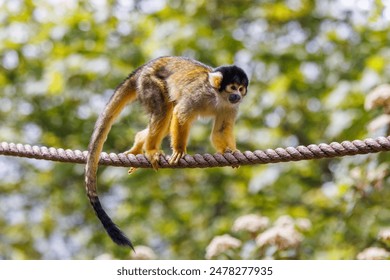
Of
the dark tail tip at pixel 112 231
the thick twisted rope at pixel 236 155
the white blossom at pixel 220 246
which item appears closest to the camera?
the thick twisted rope at pixel 236 155

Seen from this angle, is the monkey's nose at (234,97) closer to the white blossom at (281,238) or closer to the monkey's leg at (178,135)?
the monkey's leg at (178,135)

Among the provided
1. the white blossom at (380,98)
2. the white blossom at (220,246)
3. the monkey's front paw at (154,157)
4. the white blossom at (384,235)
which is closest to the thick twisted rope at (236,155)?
the monkey's front paw at (154,157)

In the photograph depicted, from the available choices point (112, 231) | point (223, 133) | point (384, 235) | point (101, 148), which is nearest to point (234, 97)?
point (223, 133)

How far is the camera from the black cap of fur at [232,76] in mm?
4043

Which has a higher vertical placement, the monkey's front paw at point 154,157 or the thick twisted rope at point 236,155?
the thick twisted rope at point 236,155

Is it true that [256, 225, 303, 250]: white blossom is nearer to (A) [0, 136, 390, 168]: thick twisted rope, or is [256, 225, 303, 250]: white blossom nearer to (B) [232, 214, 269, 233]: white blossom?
(B) [232, 214, 269, 233]: white blossom

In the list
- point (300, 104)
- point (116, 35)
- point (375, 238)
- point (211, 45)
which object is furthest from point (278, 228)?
point (116, 35)

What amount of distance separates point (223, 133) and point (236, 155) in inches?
26.3

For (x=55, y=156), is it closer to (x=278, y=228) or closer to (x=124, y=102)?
(x=124, y=102)

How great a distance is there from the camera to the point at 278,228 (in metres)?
4.30

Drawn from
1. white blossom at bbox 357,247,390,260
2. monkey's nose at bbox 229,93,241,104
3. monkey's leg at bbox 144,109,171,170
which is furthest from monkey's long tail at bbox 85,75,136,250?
white blossom at bbox 357,247,390,260

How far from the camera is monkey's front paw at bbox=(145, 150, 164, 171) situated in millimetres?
3719

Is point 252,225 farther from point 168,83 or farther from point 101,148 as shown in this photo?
point 101,148

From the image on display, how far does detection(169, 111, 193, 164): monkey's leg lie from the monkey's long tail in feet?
1.30
